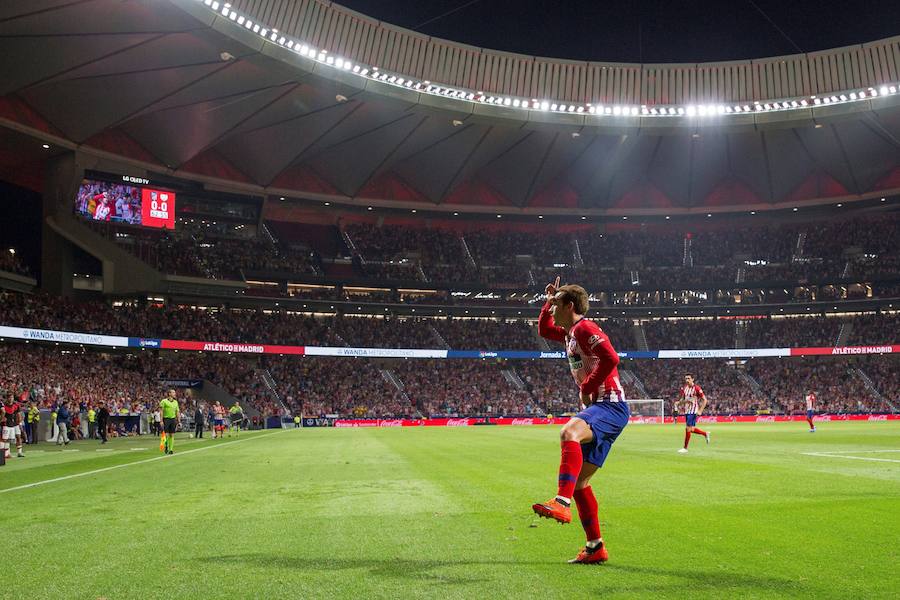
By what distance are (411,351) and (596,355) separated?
5966 centimetres

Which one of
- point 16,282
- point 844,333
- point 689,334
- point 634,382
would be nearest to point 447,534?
point 16,282

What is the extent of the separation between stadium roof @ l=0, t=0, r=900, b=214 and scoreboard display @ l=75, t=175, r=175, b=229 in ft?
6.70

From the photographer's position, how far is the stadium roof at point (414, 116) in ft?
133

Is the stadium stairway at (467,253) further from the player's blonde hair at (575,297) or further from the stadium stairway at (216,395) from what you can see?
the player's blonde hair at (575,297)

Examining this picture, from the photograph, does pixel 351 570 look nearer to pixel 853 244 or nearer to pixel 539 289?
pixel 539 289

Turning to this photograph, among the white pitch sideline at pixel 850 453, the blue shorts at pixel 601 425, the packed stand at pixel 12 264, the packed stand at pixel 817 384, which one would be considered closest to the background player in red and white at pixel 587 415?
the blue shorts at pixel 601 425

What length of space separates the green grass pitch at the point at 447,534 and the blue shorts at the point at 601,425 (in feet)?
2.97

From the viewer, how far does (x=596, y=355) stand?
6.59 m

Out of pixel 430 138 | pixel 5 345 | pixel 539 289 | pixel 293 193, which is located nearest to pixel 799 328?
pixel 539 289

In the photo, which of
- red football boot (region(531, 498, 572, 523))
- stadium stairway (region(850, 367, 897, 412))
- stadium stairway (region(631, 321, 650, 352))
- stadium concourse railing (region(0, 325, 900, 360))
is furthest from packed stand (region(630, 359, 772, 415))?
red football boot (region(531, 498, 572, 523))

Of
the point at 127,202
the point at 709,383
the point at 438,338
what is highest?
the point at 127,202

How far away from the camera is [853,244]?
226 feet

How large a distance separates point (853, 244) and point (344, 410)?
4822cm

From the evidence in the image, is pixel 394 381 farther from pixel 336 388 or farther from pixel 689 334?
pixel 689 334
